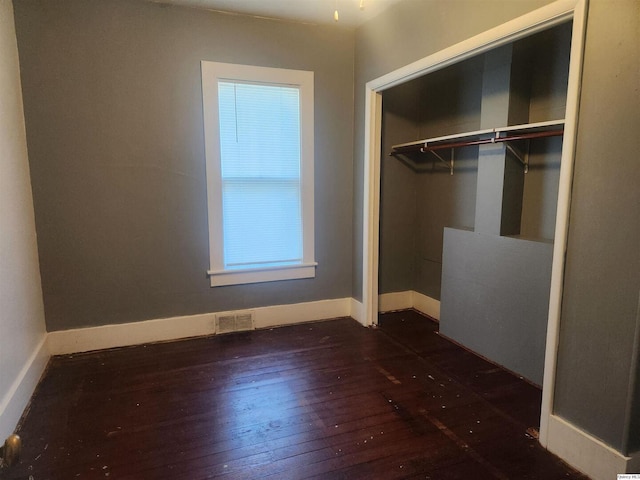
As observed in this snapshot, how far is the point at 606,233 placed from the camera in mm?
1581

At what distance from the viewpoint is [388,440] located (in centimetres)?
195

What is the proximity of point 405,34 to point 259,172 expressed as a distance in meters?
1.50

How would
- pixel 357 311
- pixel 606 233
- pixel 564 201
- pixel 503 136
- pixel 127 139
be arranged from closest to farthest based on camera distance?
1. pixel 606 233
2. pixel 564 201
3. pixel 503 136
4. pixel 127 139
5. pixel 357 311

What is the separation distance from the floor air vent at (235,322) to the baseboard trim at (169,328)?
4cm

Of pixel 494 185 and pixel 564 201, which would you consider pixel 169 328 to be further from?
pixel 564 201

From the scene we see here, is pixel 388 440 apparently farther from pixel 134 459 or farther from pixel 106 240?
pixel 106 240

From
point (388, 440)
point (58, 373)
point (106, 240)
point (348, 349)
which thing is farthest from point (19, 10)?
point (388, 440)

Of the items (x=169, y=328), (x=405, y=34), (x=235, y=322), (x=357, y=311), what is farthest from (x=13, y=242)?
(x=405, y=34)

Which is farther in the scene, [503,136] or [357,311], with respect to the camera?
[357,311]

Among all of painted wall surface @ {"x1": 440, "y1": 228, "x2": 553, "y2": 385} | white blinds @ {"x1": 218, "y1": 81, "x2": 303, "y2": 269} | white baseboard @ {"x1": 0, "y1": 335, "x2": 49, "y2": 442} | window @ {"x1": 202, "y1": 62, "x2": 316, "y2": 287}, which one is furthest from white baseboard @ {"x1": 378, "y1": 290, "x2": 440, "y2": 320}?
white baseboard @ {"x1": 0, "y1": 335, "x2": 49, "y2": 442}

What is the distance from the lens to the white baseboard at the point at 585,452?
5.29ft

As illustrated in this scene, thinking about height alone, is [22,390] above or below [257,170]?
below

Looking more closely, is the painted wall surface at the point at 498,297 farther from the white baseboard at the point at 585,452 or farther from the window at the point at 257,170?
the window at the point at 257,170

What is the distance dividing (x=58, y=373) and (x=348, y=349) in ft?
6.63
